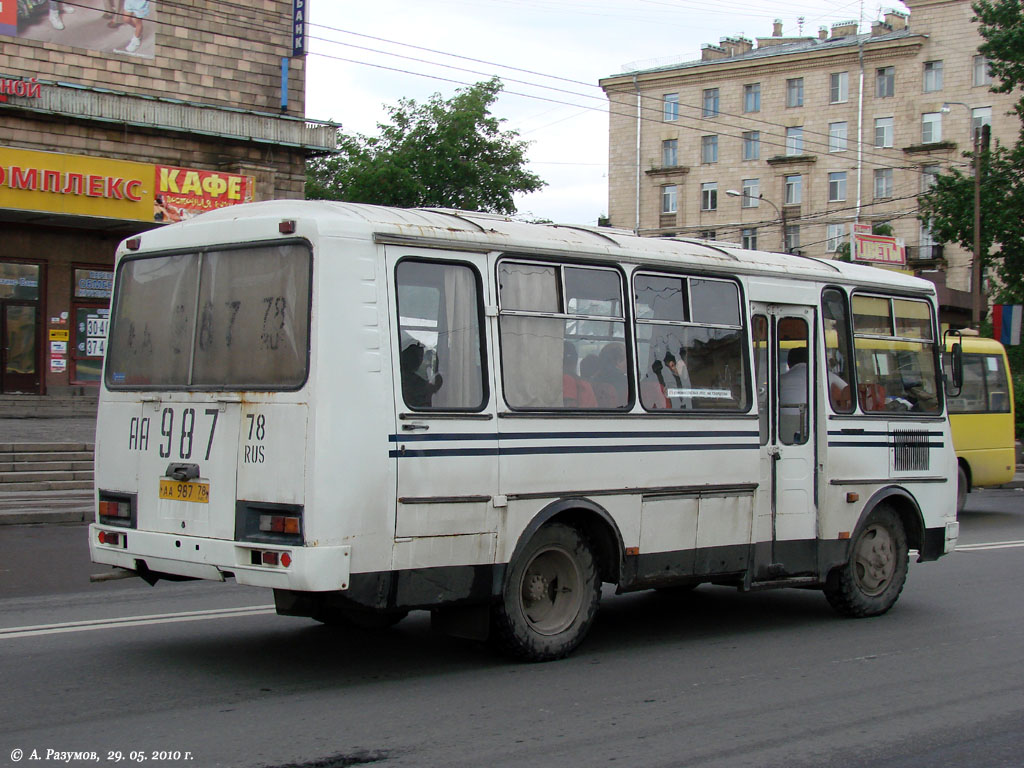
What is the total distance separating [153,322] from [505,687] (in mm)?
3090

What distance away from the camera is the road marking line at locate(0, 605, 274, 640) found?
26.3ft

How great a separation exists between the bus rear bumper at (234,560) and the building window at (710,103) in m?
69.8

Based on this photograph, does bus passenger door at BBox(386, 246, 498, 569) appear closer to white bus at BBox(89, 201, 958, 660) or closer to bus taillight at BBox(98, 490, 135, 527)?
white bus at BBox(89, 201, 958, 660)

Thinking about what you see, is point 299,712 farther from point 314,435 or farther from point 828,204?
point 828,204

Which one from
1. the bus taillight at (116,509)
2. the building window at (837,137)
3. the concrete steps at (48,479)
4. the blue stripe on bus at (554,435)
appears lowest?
the concrete steps at (48,479)

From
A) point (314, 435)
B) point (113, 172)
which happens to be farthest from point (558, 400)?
point (113, 172)

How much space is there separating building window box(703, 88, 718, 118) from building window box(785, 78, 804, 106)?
4461 mm

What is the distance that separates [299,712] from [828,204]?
6657 centimetres

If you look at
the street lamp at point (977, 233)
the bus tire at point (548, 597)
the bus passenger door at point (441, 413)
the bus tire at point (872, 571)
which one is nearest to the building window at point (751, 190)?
the street lamp at point (977, 233)

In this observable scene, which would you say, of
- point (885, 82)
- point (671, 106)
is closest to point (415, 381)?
point (885, 82)

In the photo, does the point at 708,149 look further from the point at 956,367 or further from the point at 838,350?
the point at 838,350

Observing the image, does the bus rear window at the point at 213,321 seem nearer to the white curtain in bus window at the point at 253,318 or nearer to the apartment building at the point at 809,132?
the white curtain in bus window at the point at 253,318

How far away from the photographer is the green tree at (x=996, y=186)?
3716 centimetres

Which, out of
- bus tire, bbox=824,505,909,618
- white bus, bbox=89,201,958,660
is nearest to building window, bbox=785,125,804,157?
bus tire, bbox=824,505,909,618
